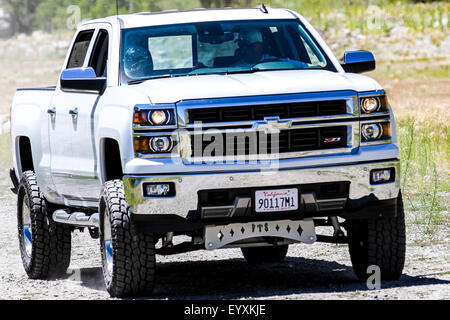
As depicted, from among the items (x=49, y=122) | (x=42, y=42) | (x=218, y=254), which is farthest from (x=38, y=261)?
(x=42, y=42)

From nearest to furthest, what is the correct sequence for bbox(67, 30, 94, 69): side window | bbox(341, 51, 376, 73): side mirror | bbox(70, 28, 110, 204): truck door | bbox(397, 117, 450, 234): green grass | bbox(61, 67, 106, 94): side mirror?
bbox(61, 67, 106, 94): side mirror < bbox(70, 28, 110, 204): truck door < bbox(341, 51, 376, 73): side mirror < bbox(67, 30, 94, 69): side window < bbox(397, 117, 450, 234): green grass

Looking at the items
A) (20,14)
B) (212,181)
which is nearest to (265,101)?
(212,181)

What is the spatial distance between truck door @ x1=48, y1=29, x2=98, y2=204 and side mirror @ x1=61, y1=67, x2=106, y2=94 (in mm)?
185

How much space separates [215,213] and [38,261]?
9.11ft

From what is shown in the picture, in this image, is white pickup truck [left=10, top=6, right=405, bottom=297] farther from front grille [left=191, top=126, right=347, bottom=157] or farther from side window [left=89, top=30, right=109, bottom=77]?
side window [left=89, top=30, right=109, bottom=77]

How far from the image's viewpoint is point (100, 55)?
31.9ft

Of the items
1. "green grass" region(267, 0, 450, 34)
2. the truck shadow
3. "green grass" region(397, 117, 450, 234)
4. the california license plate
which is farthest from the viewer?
"green grass" region(267, 0, 450, 34)

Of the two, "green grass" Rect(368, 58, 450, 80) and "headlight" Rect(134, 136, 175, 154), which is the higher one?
"headlight" Rect(134, 136, 175, 154)

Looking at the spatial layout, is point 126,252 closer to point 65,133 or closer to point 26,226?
point 65,133

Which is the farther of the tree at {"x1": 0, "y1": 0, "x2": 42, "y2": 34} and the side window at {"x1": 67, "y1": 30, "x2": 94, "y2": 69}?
the tree at {"x1": 0, "y1": 0, "x2": 42, "y2": 34}

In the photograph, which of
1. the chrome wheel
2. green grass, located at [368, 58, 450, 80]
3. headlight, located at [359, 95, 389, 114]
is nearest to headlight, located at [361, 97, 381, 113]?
headlight, located at [359, 95, 389, 114]

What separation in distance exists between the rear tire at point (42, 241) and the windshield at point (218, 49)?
5.61 ft

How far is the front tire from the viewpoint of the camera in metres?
8.05

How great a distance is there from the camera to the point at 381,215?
828 centimetres
